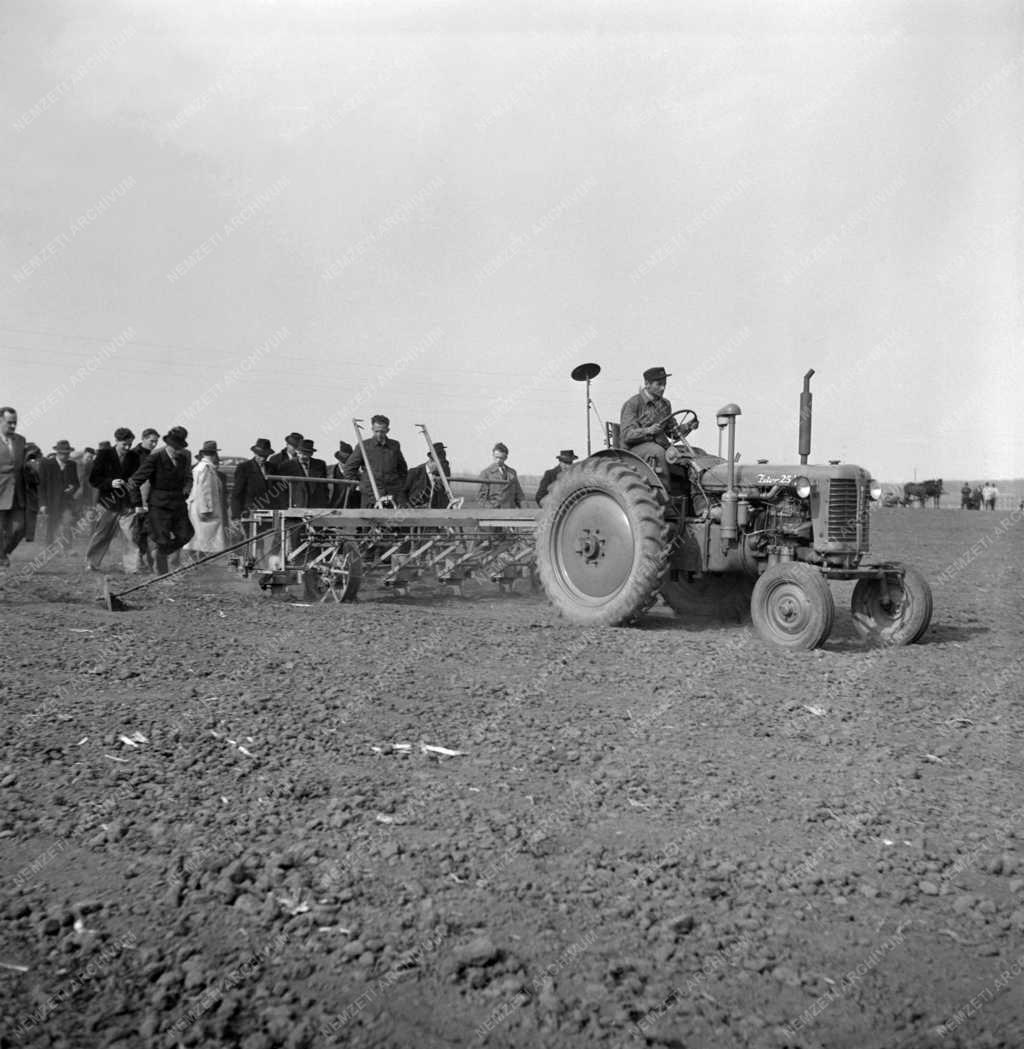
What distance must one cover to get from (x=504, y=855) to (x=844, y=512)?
4.80 m

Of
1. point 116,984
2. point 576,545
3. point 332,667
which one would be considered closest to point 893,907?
point 116,984

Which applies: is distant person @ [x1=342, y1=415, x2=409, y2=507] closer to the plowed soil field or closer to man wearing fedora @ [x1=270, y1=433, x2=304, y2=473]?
man wearing fedora @ [x1=270, y1=433, x2=304, y2=473]

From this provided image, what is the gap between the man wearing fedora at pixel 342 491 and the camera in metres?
11.2

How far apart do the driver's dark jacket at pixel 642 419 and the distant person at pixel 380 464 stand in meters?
3.38

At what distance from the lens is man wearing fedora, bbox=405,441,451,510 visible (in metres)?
11.0

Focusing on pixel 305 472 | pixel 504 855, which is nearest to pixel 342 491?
pixel 305 472

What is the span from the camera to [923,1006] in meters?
2.29

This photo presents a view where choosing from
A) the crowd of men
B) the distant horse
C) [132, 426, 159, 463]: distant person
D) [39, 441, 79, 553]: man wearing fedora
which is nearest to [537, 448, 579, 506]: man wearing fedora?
the crowd of men

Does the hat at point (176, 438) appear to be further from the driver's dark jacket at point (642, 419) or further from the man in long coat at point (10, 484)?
the driver's dark jacket at point (642, 419)

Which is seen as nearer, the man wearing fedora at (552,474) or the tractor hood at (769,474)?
the tractor hood at (769,474)

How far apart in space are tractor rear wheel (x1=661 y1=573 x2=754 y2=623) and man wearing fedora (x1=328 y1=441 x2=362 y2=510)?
3885mm

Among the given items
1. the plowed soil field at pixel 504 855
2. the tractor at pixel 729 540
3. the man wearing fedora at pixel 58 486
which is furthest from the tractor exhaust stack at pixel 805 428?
the man wearing fedora at pixel 58 486

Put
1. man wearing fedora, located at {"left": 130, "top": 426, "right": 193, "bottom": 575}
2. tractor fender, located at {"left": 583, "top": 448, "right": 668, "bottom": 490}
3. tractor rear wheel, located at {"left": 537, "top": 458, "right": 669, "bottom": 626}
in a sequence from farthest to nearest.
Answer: man wearing fedora, located at {"left": 130, "top": 426, "right": 193, "bottom": 575}
tractor fender, located at {"left": 583, "top": 448, "right": 668, "bottom": 490}
tractor rear wheel, located at {"left": 537, "top": 458, "right": 669, "bottom": 626}

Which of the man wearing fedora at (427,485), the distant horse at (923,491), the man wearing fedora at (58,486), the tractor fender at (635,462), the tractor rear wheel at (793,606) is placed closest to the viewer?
the tractor rear wheel at (793,606)
